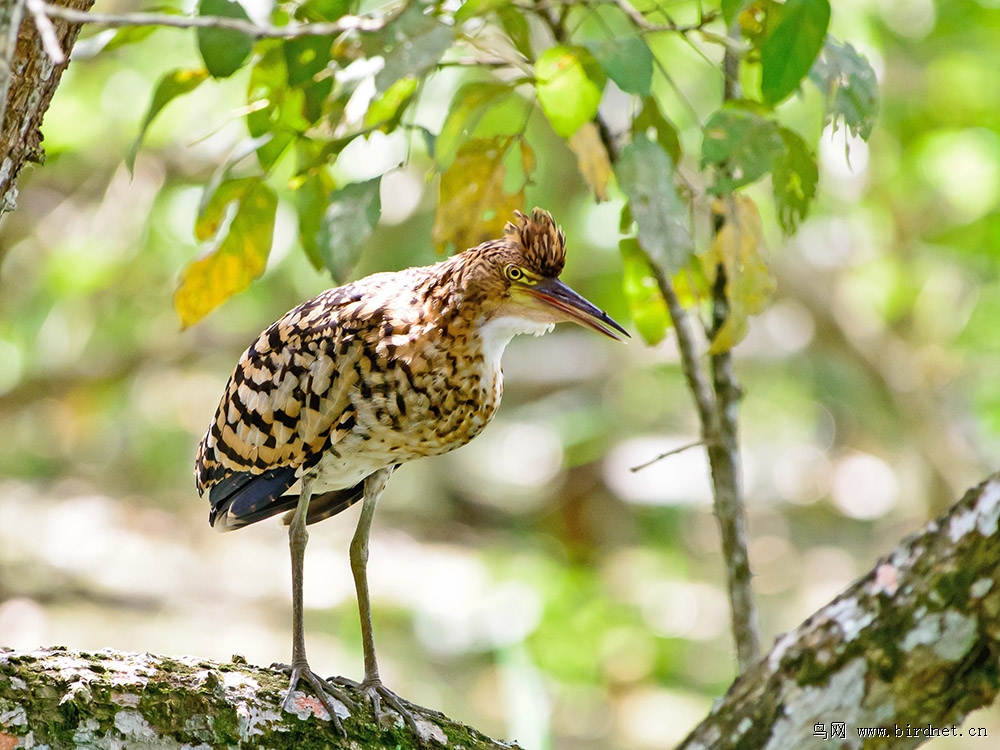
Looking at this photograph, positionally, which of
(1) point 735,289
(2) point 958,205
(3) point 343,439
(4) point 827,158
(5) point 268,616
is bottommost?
(5) point 268,616

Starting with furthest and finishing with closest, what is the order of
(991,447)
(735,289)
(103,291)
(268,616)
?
(268,616)
(991,447)
(103,291)
(735,289)

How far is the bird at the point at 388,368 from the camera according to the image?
9.35 ft

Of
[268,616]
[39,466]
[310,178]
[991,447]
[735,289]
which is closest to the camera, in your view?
[735,289]

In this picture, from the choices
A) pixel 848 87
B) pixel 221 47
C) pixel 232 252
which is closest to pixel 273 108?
pixel 232 252

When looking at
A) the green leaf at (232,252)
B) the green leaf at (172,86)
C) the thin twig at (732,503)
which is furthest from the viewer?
the thin twig at (732,503)

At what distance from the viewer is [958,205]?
6.75m

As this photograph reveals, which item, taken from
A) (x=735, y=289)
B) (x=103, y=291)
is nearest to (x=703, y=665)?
(x=103, y=291)

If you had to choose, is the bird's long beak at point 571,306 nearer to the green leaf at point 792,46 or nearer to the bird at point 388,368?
the bird at point 388,368

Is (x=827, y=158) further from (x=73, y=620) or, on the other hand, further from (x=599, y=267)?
(x=73, y=620)

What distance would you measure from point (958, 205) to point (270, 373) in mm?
5132

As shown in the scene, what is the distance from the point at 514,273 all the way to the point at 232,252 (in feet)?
2.59

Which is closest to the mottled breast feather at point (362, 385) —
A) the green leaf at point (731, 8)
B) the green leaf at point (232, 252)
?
the green leaf at point (232, 252)

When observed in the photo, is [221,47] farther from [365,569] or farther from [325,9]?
[365,569]

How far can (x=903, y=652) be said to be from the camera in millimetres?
1908
